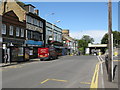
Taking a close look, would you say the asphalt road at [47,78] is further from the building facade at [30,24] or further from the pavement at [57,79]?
the building facade at [30,24]

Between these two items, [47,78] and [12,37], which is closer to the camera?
[47,78]

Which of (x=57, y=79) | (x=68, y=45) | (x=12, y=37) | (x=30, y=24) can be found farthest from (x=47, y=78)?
(x=68, y=45)

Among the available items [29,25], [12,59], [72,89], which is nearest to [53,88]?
[72,89]

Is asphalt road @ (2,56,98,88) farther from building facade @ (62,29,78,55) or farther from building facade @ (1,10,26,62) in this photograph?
building facade @ (62,29,78,55)

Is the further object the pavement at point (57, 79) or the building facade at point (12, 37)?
the building facade at point (12, 37)

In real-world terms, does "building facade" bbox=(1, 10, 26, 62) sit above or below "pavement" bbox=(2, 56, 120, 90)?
above

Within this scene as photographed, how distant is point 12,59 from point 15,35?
563cm

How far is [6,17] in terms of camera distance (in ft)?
91.0

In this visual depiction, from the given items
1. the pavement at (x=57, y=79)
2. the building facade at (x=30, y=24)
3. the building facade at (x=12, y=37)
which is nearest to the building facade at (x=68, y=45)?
the building facade at (x=30, y=24)

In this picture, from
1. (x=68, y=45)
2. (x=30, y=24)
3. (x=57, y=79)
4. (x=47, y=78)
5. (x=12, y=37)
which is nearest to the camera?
(x=57, y=79)

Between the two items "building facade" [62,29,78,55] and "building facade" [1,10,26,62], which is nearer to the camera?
"building facade" [1,10,26,62]

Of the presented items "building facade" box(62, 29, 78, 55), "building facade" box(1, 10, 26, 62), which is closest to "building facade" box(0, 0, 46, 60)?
"building facade" box(1, 10, 26, 62)

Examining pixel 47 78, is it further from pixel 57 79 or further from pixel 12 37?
pixel 12 37

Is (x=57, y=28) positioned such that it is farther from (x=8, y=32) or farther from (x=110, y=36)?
(x=110, y=36)
